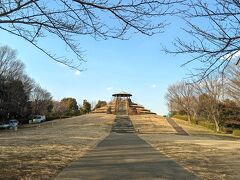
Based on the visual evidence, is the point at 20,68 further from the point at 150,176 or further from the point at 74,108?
the point at 150,176

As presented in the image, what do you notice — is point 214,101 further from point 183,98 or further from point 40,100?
point 40,100

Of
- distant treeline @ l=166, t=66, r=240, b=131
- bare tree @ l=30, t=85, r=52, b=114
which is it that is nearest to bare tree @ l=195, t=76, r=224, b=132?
distant treeline @ l=166, t=66, r=240, b=131

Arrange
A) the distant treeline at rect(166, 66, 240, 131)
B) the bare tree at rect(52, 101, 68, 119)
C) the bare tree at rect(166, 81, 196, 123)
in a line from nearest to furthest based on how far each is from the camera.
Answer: the distant treeline at rect(166, 66, 240, 131), the bare tree at rect(166, 81, 196, 123), the bare tree at rect(52, 101, 68, 119)

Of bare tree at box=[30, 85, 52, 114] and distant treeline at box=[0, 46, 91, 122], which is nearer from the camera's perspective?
distant treeline at box=[0, 46, 91, 122]

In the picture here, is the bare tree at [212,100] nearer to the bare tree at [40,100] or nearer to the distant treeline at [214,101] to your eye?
the distant treeline at [214,101]

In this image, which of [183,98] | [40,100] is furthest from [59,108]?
[183,98]

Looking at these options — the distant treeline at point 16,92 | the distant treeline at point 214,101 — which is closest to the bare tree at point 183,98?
the distant treeline at point 214,101

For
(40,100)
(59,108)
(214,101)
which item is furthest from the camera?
(59,108)

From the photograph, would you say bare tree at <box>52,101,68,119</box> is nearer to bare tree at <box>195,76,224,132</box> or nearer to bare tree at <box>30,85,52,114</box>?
bare tree at <box>30,85,52,114</box>

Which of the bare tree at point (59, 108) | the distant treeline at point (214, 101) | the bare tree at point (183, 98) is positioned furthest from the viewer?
the bare tree at point (59, 108)

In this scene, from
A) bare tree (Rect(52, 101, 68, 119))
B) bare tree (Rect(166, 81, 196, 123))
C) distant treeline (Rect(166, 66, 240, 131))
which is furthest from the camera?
bare tree (Rect(52, 101, 68, 119))

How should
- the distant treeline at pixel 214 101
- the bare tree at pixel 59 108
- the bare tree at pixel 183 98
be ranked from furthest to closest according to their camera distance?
the bare tree at pixel 59 108
the bare tree at pixel 183 98
the distant treeline at pixel 214 101

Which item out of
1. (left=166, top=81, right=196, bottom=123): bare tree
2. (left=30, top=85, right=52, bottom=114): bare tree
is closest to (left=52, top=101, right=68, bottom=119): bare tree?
(left=30, top=85, right=52, bottom=114): bare tree

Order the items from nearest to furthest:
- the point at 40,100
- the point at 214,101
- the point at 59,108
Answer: the point at 214,101 → the point at 40,100 → the point at 59,108
